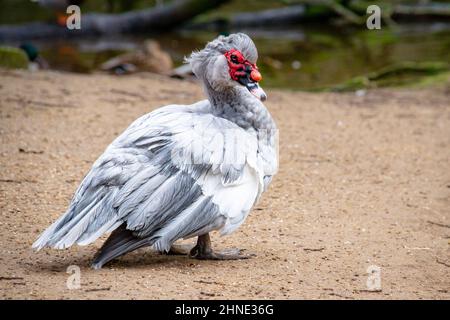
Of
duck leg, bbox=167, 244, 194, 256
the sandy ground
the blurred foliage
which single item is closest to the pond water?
the blurred foliage

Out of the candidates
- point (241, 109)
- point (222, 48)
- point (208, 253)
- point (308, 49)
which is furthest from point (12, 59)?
point (208, 253)

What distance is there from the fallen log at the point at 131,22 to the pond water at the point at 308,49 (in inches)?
12.4

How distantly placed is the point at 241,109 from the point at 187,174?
0.70 m

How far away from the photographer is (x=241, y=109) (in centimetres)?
552

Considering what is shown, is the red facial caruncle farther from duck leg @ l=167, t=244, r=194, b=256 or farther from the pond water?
the pond water

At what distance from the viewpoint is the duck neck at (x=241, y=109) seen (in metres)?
5.50

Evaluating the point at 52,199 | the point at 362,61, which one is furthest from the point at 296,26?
the point at 52,199

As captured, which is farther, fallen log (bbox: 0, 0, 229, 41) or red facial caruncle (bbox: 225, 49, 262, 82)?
fallen log (bbox: 0, 0, 229, 41)

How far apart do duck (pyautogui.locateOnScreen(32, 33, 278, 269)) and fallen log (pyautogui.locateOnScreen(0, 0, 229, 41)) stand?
12.9 metres

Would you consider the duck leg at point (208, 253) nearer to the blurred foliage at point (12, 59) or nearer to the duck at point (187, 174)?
the duck at point (187, 174)

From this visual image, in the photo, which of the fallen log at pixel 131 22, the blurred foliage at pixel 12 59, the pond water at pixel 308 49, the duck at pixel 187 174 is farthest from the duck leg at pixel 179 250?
the fallen log at pixel 131 22

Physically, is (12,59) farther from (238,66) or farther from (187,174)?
(187,174)

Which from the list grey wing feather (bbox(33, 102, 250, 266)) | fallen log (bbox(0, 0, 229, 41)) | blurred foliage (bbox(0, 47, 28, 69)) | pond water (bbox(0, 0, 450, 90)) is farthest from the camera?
fallen log (bbox(0, 0, 229, 41))

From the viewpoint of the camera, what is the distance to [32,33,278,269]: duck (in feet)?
16.1
